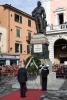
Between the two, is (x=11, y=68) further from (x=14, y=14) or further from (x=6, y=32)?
(x=14, y=14)

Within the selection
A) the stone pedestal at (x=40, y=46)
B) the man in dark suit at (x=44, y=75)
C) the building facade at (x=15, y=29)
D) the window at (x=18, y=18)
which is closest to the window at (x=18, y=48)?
the building facade at (x=15, y=29)

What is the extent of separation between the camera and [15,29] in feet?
125

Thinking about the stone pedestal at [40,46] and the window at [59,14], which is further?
the window at [59,14]

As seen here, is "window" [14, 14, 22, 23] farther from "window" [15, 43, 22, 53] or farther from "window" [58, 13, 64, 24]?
"window" [58, 13, 64, 24]

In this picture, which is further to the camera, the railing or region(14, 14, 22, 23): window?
region(14, 14, 22, 23): window

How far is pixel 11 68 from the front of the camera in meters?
23.0

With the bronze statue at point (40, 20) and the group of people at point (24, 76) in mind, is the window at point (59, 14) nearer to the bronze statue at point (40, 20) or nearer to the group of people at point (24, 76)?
the bronze statue at point (40, 20)

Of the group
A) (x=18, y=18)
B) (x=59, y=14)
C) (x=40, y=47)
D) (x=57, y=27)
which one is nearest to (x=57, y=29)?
(x=57, y=27)

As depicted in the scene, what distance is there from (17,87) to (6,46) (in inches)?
913

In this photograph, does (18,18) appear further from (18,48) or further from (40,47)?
(40,47)

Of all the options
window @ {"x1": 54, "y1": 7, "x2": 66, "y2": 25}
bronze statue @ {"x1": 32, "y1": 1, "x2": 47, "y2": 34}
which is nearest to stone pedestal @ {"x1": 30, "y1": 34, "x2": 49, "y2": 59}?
bronze statue @ {"x1": 32, "y1": 1, "x2": 47, "y2": 34}

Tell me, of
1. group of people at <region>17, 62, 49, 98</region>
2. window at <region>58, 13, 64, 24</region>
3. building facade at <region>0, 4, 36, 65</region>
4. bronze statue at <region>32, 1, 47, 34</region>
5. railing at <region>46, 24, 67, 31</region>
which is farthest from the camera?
building facade at <region>0, 4, 36, 65</region>

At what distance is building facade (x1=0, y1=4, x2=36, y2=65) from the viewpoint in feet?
A: 118

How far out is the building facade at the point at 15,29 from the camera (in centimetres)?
3588
